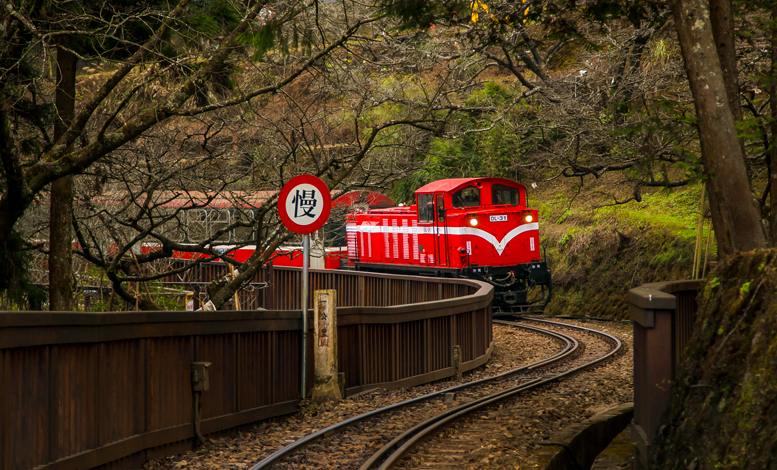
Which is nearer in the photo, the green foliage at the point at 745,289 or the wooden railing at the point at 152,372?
the green foliage at the point at 745,289

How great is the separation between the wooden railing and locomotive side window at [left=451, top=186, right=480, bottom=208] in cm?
868

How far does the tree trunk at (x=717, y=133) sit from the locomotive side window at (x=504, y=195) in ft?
41.5

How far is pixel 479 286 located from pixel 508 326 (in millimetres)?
5039

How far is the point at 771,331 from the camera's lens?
3.90 meters

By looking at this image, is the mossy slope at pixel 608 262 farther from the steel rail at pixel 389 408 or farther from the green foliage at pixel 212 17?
the green foliage at pixel 212 17

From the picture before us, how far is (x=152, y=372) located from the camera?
5852mm

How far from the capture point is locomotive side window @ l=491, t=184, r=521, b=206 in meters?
19.7

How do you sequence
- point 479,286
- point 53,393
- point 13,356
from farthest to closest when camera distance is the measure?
point 479,286 → point 53,393 → point 13,356

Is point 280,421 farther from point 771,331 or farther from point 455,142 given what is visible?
point 455,142

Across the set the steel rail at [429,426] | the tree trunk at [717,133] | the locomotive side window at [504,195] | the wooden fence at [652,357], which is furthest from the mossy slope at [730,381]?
the locomotive side window at [504,195]

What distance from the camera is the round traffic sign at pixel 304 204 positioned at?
859 centimetres

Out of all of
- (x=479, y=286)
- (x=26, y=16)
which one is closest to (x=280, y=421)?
(x=26, y=16)

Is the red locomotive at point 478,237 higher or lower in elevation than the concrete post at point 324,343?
higher

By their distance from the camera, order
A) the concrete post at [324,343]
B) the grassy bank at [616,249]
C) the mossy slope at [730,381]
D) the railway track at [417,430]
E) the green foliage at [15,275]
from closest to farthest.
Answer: the mossy slope at [730,381] < the railway track at [417,430] < the concrete post at [324,343] < the green foliage at [15,275] < the grassy bank at [616,249]
